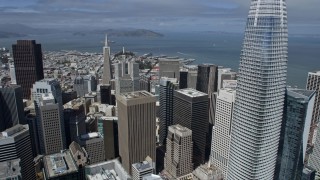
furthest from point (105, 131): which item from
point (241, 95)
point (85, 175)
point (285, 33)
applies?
point (285, 33)

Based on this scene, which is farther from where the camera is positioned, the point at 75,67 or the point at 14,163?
the point at 75,67

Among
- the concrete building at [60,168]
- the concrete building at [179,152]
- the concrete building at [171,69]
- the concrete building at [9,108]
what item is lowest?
the concrete building at [179,152]

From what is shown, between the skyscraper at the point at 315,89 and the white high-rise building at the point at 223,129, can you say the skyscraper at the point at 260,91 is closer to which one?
the white high-rise building at the point at 223,129

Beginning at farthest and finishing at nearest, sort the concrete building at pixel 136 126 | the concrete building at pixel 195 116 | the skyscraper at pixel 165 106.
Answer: the skyscraper at pixel 165 106, the concrete building at pixel 195 116, the concrete building at pixel 136 126

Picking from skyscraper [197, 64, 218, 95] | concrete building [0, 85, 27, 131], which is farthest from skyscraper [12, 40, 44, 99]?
skyscraper [197, 64, 218, 95]

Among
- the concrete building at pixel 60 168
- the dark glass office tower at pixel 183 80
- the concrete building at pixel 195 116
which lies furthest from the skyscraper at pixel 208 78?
the concrete building at pixel 60 168

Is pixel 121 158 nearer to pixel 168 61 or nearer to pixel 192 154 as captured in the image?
pixel 192 154
